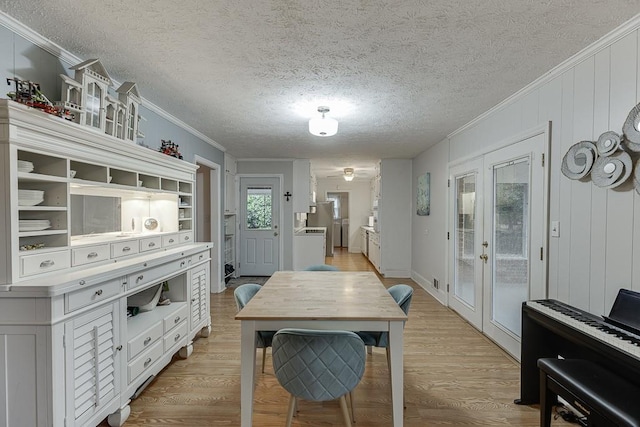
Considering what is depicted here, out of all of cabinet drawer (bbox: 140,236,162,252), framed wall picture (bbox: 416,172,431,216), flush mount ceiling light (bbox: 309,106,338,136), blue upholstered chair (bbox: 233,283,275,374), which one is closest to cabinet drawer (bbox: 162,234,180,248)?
cabinet drawer (bbox: 140,236,162,252)

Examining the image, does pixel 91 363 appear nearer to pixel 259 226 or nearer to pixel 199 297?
pixel 199 297

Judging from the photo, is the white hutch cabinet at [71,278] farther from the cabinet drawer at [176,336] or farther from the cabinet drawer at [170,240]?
the cabinet drawer at [170,240]

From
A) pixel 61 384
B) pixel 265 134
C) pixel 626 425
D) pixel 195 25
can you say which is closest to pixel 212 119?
pixel 265 134

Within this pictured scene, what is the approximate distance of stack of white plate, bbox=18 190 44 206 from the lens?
5.25 feet

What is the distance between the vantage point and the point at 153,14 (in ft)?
5.34

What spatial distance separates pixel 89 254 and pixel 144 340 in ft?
2.31

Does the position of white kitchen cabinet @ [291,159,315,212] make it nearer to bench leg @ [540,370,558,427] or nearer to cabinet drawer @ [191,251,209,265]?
cabinet drawer @ [191,251,209,265]

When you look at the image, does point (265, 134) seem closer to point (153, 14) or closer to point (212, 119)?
point (212, 119)

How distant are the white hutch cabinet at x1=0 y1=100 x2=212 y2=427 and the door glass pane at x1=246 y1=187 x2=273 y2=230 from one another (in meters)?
3.46

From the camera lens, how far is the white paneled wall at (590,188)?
5.71 feet

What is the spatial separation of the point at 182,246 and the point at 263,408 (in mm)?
1699

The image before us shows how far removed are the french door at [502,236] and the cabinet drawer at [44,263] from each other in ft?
10.5

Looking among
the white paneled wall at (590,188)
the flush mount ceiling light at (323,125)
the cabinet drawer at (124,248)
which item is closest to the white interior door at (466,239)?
the white paneled wall at (590,188)

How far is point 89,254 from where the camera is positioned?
1930 mm
